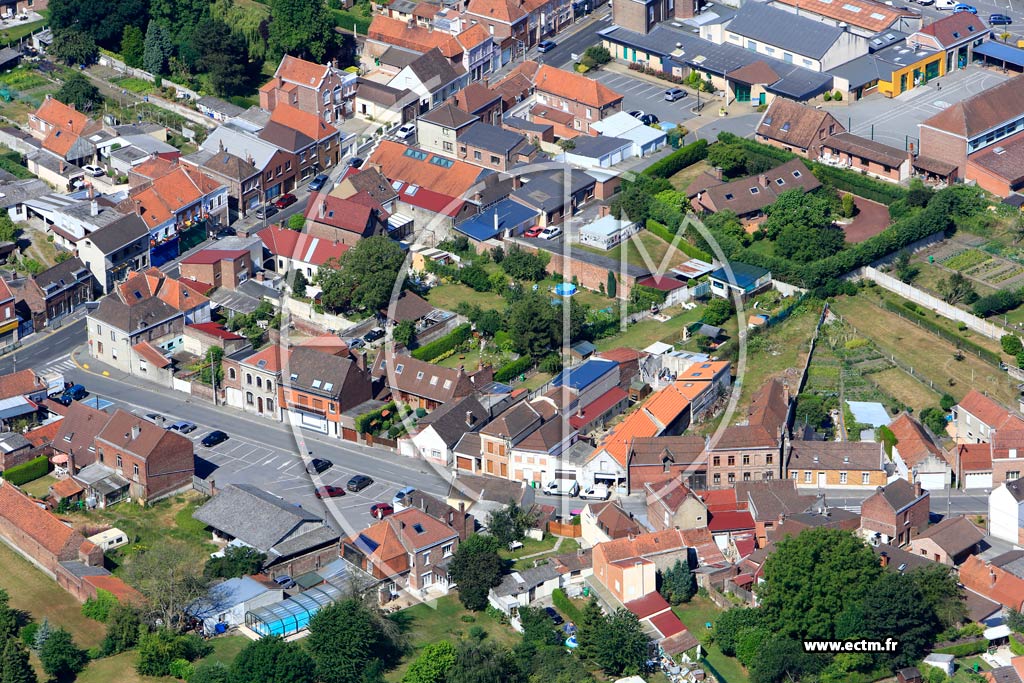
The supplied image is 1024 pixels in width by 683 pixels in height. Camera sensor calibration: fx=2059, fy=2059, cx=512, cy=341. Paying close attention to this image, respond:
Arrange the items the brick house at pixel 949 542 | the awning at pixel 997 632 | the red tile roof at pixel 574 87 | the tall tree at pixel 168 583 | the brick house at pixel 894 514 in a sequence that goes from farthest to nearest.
Answer: the red tile roof at pixel 574 87, the brick house at pixel 894 514, the brick house at pixel 949 542, the tall tree at pixel 168 583, the awning at pixel 997 632

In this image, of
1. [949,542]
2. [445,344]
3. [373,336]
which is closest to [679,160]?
[445,344]

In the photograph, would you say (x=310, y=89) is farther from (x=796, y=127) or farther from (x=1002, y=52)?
(x=1002, y=52)

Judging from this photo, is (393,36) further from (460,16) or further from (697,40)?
(697,40)

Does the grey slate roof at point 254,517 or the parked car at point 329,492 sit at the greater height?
the grey slate roof at point 254,517

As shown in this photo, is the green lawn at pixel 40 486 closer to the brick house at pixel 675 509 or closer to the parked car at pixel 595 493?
the parked car at pixel 595 493

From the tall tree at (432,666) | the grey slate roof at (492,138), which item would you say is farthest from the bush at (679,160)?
the tall tree at (432,666)

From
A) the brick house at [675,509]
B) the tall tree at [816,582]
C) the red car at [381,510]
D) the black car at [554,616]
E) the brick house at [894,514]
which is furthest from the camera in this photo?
the red car at [381,510]

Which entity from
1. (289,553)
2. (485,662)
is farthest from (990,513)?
(289,553)
